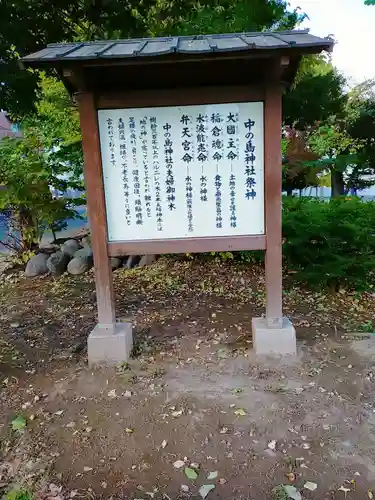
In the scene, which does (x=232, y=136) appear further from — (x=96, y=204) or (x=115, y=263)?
(x=115, y=263)

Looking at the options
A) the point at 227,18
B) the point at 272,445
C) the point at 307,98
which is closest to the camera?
the point at 272,445

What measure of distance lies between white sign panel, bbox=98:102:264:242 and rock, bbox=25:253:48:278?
3855 mm

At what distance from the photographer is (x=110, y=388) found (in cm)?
347

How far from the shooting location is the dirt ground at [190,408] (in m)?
2.52

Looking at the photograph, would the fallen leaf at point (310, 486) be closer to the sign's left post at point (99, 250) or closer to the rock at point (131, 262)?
the sign's left post at point (99, 250)

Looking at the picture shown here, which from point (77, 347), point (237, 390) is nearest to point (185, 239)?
point (237, 390)

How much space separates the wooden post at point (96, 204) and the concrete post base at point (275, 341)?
4.40 ft

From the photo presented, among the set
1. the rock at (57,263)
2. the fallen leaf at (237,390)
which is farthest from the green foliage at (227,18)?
the fallen leaf at (237,390)

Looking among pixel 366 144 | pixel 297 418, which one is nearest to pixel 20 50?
pixel 297 418

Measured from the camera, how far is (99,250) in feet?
12.5

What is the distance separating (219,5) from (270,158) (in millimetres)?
3617

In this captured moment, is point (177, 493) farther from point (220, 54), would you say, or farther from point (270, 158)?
point (220, 54)

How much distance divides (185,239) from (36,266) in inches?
→ 168

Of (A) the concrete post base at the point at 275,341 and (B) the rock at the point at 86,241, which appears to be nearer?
(A) the concrete post base at the point at 275,341
